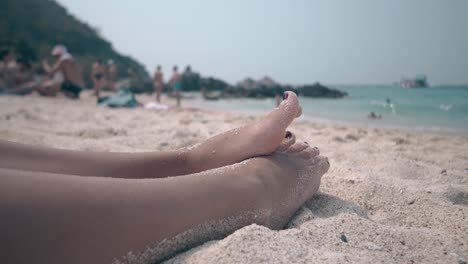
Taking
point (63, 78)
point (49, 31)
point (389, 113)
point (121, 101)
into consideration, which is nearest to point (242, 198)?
point (121, 101)

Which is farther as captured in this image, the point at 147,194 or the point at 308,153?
the point at 308,153

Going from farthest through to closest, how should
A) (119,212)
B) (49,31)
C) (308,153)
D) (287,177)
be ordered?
1. (49,31)
2. (308,153)
3. (287,177)
4. (119,212)

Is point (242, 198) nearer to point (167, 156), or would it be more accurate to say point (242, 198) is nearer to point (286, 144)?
point (167, 156)

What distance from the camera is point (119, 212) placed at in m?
0.96

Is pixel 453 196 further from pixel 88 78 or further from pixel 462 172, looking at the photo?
pixel 88 78

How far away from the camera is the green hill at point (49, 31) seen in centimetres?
2022

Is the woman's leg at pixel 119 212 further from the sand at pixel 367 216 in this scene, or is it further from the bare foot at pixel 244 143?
the bare foot at pixel 244 143

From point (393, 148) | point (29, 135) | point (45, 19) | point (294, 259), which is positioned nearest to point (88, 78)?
point (45, 19)

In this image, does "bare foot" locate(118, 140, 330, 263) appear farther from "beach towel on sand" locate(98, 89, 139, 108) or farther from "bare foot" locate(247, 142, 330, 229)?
"beach towel on sand" locate(98, 89, 139, 108)

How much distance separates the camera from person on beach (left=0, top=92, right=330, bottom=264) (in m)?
0.86

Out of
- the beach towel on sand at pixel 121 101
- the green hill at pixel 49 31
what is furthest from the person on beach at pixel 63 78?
the green hill at pixel 49 31

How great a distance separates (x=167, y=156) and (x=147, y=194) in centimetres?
51

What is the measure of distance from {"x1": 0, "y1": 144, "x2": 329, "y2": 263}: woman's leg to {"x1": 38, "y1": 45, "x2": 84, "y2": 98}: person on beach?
8.35 meters

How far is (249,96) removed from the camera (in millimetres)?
14719
